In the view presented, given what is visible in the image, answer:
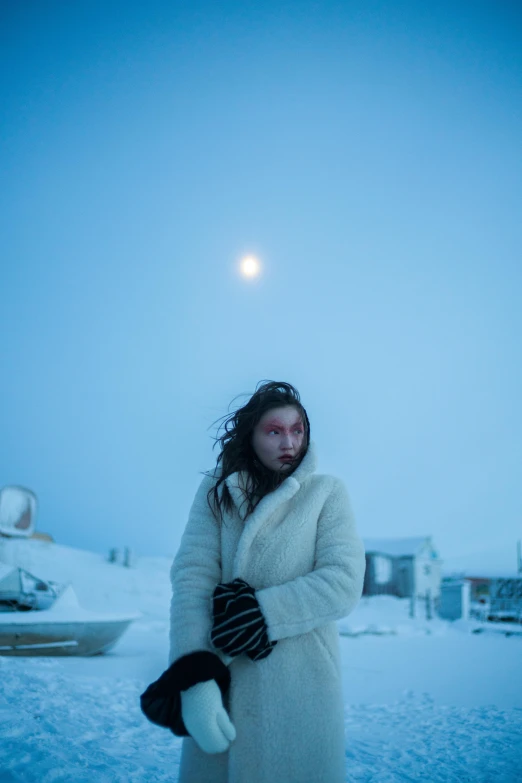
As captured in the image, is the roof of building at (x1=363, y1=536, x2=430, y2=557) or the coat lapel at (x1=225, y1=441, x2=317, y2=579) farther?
the roof of building at (x1=363, y1=536, x2=430, y2=557)

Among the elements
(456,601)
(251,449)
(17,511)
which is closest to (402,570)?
(456,601)

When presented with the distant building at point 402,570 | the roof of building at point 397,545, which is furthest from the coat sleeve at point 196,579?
the roof of building at point 397,545

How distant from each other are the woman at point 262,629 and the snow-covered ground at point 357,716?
2.87 m

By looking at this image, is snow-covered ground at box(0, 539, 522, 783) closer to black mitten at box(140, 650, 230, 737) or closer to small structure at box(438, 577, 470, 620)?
black mitten at box(140, 650, 230, 737)

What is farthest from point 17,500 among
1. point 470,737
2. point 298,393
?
point 298,393

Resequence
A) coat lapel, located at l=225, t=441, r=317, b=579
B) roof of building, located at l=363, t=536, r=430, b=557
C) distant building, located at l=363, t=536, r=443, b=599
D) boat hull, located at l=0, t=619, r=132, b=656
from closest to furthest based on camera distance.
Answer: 1. coat lapel, located at l=225, t=441, r=317, b=579
2. boat hull, located at l=0, t=619, r=132, b=656
3. distant building, located at l=363, t=536, r=443, b=599
4. roof of building, located at l=363, t=536, r=430, b=557

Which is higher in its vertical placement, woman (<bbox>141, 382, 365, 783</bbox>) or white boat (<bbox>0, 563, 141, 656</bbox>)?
woman (<bbox>141, 382, 365, 783</bbox>)

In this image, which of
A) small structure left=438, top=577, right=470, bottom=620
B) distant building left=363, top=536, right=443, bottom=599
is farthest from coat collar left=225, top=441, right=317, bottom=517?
distant building left=363, top=536, right=443, bottom=599

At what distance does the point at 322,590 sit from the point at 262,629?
21 cm

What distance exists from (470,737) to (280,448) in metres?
5.02

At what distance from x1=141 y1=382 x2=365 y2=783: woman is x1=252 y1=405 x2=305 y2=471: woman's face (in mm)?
25

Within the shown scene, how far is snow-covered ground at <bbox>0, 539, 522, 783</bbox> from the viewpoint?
12.3ft

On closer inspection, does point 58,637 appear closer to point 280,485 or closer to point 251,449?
point 251,449

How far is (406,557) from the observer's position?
27.5m
